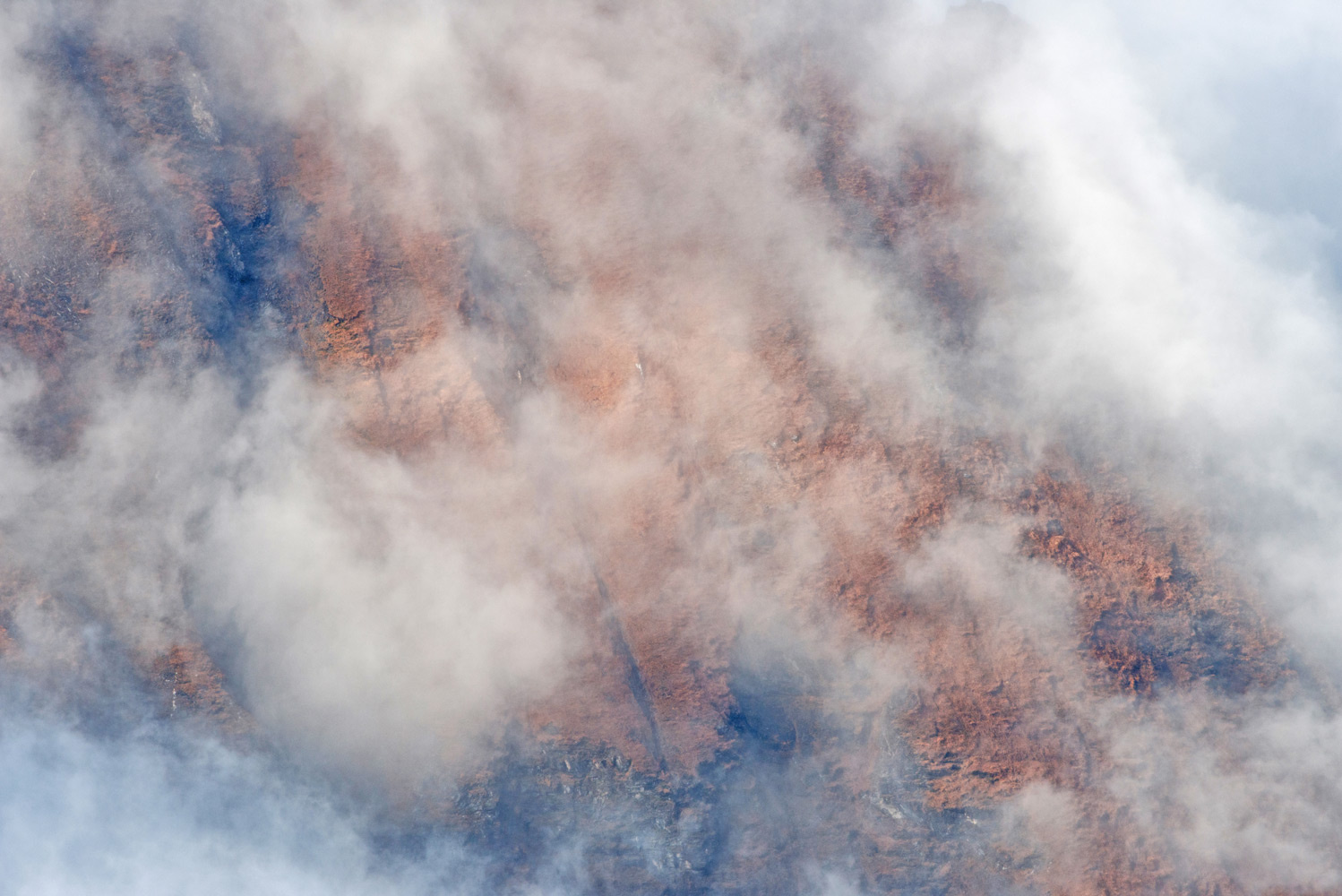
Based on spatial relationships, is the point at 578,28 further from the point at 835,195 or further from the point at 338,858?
the point at 338,858

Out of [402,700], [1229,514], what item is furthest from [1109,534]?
[402,700]

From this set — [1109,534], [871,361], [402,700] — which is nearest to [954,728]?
[1109,534]

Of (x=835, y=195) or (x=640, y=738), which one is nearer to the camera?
(x=640, y=738)

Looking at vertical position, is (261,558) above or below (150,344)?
below

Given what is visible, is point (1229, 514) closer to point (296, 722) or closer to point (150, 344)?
point (296, 722)

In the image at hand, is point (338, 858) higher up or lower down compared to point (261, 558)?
lower down

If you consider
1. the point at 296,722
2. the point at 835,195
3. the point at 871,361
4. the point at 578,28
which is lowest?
the point at 296,722
